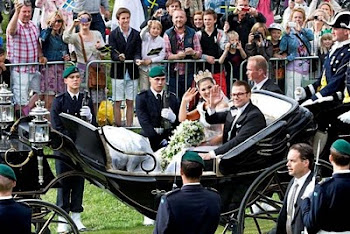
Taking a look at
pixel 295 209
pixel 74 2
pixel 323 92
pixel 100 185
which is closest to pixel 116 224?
pixel 100 185

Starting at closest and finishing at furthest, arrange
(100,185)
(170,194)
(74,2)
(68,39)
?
(170,194)
(100,185)
(68,39)
(74,2)

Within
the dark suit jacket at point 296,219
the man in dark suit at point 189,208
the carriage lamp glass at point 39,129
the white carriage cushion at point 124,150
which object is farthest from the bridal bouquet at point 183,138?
the man in dark suit at point 189,208

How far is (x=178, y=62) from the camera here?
56.1 feet

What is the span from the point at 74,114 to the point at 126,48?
3.25 metres

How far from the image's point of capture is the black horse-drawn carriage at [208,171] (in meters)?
12.3

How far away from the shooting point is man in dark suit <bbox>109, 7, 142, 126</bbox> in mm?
16969

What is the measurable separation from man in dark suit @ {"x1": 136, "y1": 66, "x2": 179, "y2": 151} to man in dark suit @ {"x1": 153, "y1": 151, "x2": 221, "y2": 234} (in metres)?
3.57

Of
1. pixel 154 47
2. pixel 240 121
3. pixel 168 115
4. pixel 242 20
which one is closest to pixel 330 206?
pixel 240 121

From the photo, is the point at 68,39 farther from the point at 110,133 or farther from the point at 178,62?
the point at 110,133

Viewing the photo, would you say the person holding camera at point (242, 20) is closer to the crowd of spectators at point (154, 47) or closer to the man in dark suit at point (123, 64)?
the crowd of spectators at point (154, 47)

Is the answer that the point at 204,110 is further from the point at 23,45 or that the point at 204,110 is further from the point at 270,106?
the point at 23,45

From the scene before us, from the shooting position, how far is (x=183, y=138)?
1316cm

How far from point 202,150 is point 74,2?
20.7ft

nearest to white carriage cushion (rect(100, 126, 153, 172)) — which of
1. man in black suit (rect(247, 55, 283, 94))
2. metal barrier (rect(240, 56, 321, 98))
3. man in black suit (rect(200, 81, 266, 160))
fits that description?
man in black suit (rect(200, 81, 266, 160))
